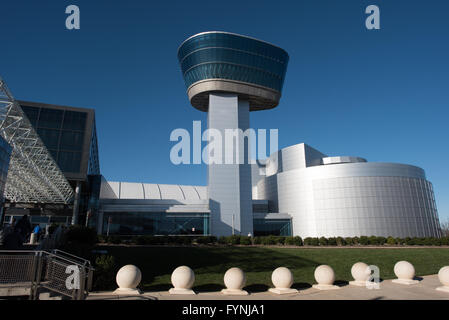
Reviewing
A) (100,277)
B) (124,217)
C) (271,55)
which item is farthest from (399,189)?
(100,277)

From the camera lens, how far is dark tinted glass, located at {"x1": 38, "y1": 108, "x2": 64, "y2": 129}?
46656mm

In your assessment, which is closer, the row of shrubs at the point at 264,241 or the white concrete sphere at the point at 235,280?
the white concrete sphere at the point at 235,280

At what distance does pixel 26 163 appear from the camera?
2623cm

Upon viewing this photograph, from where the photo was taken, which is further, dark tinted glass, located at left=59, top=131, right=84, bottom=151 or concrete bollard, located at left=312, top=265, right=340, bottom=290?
dark tinted glass, located at left=59, top=131, right=84, bottom=151

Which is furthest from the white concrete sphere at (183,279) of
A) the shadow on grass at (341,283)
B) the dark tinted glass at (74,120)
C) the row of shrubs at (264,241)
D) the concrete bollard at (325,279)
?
the dark tinted glass at (74,120)

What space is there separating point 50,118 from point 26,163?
24.5m

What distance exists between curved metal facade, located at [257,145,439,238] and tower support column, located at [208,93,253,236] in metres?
11.2

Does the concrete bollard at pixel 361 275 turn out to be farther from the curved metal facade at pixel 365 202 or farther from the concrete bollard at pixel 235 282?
the curved metal facade at pixel 365 202

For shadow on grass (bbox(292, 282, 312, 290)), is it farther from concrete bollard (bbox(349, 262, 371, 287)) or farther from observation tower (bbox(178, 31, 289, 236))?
observation tower (bbox(178, 31, 289, 236))

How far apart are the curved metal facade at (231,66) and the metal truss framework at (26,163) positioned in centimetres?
3287

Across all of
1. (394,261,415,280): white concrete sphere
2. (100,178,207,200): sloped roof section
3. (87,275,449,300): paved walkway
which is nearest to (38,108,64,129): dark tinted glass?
(100,178,207,200): sloped roof section

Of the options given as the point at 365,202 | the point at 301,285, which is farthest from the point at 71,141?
the point at 365,202

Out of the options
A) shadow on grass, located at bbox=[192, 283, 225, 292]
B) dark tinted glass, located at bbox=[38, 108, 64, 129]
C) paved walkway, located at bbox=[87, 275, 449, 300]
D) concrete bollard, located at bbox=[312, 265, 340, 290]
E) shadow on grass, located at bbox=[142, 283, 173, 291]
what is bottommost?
paved walkway, located at bbox=[87, 275, 449, 300]

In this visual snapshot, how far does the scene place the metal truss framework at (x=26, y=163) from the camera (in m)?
18.3
